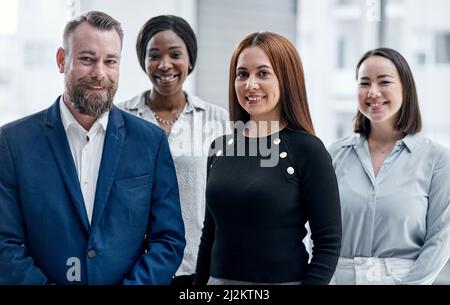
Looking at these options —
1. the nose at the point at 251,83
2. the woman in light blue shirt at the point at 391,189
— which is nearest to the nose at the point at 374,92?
the woman in light blue shirt at the point at 391,189

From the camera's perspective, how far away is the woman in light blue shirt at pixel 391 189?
1642mm

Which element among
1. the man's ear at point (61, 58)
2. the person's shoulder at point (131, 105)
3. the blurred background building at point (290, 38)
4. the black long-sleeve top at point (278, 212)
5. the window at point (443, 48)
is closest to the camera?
the black long-sleeve top at point (278, 212)

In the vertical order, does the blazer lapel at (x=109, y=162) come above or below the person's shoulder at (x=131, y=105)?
below

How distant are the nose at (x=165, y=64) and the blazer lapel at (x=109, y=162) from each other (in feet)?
1.34

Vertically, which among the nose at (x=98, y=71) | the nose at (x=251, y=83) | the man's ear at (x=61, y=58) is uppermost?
the man's ear at (x=61, y=58)

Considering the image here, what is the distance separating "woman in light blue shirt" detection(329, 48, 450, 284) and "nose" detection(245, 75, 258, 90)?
0.45 metres

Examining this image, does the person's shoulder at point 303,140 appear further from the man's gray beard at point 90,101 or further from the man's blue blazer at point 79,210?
the man's gray beard at point 90,101

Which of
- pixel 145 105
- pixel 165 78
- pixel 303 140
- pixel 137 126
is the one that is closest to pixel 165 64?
pixel 165 78

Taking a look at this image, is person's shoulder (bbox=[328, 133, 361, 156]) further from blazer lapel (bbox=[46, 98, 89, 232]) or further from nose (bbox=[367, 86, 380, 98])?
blazer lapel (bbox=[46, 98, 89, 232])

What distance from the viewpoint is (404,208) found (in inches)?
64.4

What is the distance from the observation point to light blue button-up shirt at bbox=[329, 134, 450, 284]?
5.37ft

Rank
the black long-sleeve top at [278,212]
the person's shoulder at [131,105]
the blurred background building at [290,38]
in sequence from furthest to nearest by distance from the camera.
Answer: the blurred background building at [290,38]
the person's shoulder at [131,105]
the black long-sleeve top at [278,212]

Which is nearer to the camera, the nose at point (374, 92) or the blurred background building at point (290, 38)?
the nose at point (374, 92)

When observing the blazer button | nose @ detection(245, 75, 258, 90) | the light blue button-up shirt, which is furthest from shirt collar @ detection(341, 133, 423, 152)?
the blazer button
